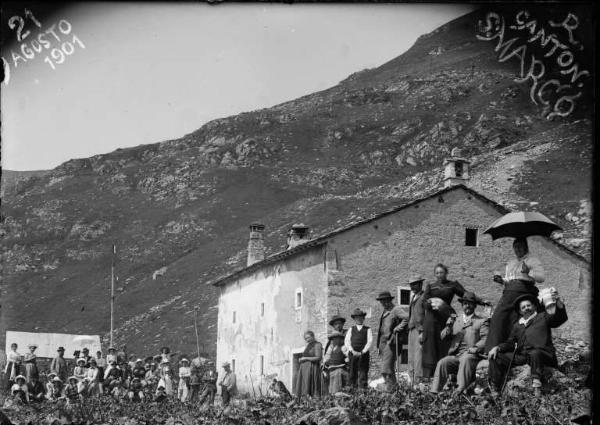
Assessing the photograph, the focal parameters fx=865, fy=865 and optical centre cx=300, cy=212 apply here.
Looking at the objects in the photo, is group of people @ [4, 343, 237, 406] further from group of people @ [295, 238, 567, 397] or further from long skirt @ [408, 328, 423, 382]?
long skirt @ [408, 328, 423, 382]

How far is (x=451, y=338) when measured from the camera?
41.6 feet

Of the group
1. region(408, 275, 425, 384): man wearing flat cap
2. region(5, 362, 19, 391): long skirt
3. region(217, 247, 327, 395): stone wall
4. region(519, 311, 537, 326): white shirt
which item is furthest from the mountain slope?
region(519, 311, 537, 326): white shirt

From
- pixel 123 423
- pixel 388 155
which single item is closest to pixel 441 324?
pixel 123 423

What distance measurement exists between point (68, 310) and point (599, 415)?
2050cm

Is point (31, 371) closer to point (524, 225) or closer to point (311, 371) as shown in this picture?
point (311, 371)

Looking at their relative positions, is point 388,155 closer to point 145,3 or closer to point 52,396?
point 52,396

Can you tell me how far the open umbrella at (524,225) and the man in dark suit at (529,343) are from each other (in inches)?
67.2

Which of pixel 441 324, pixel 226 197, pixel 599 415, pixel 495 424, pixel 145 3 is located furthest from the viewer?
pixel 226 197

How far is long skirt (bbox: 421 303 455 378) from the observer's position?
12.8m

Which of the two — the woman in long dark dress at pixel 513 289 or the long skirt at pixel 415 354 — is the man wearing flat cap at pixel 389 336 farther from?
the woman in long dark dress at pixel 513 289

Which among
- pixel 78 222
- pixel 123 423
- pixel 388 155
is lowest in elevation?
pixel 123 423

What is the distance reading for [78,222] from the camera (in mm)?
26391

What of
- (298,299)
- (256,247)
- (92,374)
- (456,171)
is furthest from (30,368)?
(456,171)

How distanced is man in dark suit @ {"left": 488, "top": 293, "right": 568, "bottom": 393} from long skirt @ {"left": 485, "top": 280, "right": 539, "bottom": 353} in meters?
0.14
